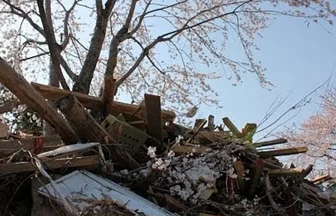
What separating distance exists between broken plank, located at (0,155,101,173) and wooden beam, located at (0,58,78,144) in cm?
43

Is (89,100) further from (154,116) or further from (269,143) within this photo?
(269,143)

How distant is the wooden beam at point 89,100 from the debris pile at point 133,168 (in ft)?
0.03

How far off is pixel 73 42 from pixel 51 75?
287cm

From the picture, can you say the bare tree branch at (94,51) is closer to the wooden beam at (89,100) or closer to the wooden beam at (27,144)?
the wooden beam at (89,100)

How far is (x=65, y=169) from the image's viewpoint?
3777 millimetres

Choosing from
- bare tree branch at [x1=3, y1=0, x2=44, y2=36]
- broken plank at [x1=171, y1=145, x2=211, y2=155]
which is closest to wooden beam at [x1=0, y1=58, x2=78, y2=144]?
broken plank at [x1=171, y1=145, x2=211, y2=155]

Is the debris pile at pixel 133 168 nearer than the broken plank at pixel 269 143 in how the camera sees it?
Yes

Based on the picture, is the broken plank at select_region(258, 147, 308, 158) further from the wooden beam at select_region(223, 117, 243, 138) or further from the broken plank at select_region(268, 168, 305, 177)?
the wooden beam at select_region(223, 117, 243, 138)

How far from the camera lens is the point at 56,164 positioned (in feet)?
12.2

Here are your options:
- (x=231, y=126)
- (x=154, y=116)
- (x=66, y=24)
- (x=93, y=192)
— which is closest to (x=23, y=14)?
(x=66, y=24)

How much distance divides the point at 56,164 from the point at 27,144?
1.46ft

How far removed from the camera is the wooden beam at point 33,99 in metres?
3.49

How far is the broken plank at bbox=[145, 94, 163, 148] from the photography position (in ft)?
15.2


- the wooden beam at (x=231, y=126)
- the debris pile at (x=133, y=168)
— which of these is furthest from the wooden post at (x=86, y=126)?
the wooden beam at (x=231, y=126)
